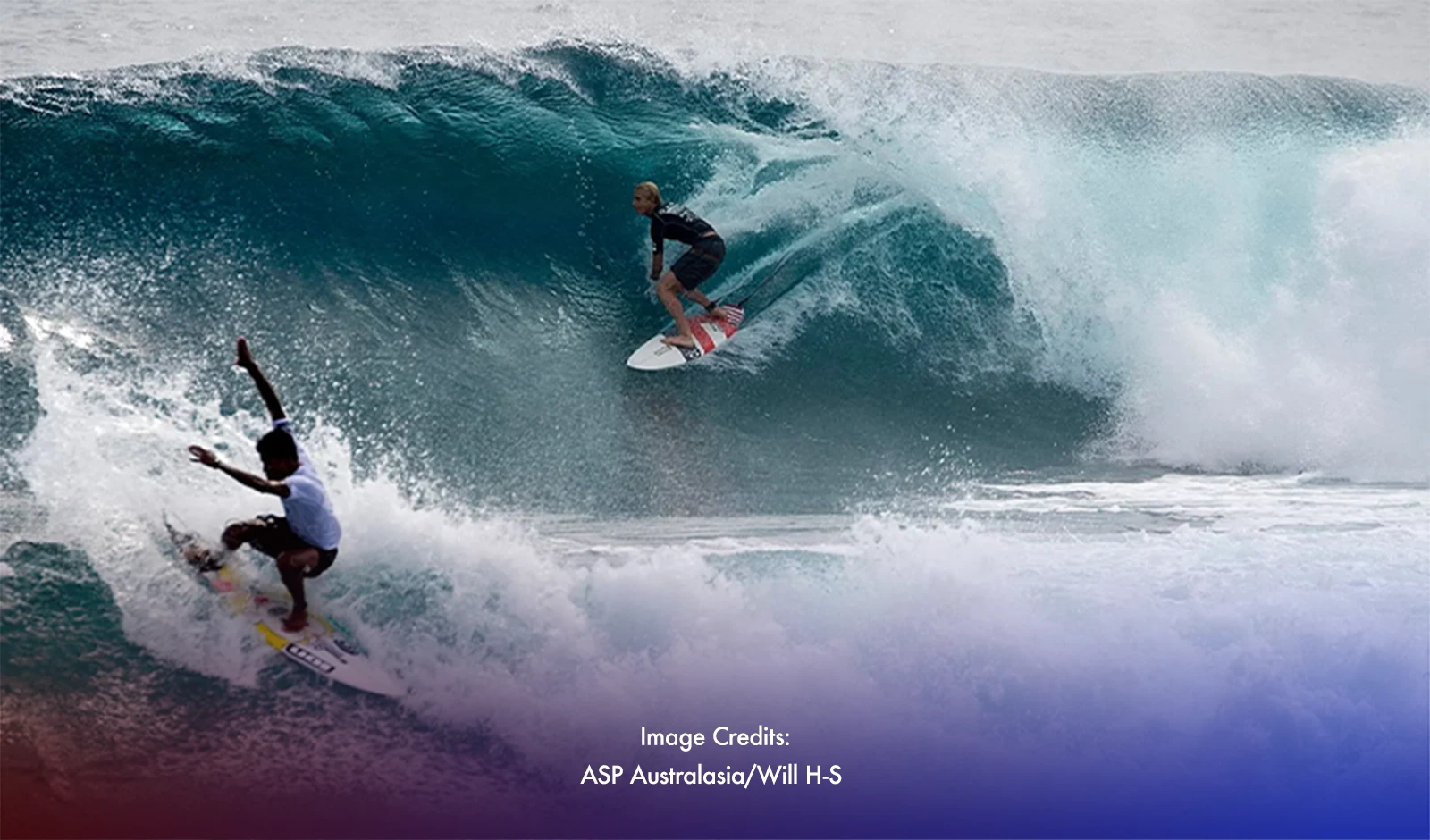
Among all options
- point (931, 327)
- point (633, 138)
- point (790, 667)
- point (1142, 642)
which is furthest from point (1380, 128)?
point (790, 667)

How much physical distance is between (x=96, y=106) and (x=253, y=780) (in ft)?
21.5

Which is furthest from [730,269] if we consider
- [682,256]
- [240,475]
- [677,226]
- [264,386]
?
[240,475]

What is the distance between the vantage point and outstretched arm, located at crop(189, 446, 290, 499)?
5203 mm

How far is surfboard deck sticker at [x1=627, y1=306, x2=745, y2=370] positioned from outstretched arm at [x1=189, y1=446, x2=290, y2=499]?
3.68 metres

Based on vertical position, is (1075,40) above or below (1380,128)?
above

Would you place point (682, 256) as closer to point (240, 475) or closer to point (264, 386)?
point (264, 386)

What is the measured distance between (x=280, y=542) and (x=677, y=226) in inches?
141

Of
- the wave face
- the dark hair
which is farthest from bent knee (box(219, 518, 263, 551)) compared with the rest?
the wave face

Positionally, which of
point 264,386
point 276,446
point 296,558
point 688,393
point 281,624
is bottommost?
point 281,624

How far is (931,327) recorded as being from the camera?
9805 mm

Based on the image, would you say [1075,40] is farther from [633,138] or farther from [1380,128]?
[633,138]

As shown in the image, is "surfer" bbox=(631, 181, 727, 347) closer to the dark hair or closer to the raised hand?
the dark hair

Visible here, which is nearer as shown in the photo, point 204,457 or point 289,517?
point 204,457

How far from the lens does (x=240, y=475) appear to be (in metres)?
5.33
